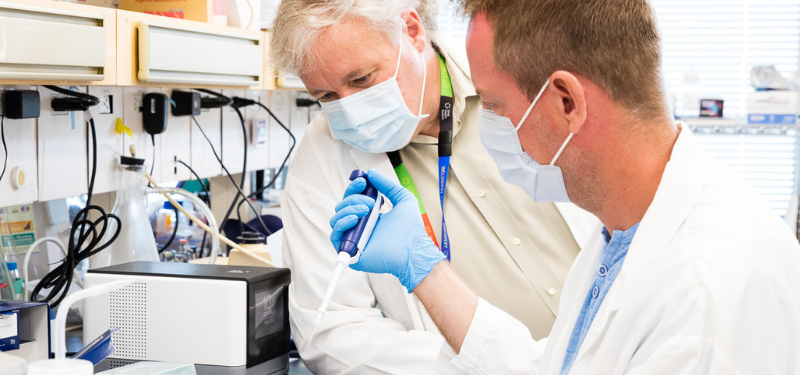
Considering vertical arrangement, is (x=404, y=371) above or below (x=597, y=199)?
below

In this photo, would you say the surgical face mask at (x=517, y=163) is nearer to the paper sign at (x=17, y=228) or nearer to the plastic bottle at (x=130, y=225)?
the plastic bottle at (x=130, y=225)

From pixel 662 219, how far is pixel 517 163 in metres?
0.27

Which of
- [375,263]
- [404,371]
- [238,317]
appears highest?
[375,263]

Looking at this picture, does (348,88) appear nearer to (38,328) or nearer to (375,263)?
(375,263)

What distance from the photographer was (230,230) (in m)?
2.57

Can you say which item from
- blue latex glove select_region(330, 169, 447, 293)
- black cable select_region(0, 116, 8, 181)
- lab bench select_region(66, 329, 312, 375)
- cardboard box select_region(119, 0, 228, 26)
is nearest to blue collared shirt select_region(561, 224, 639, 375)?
blue latex glove select_region(330, 169, 447, 293)

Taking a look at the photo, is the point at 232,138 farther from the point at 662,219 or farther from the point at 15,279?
the point at 662,219

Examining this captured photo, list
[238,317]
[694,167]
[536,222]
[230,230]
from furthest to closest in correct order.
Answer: [230,230], [536,222], [238,317], [694,167]

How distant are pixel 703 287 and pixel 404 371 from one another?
0.73 meters

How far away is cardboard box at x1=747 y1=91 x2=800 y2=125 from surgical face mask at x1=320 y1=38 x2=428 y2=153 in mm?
2098

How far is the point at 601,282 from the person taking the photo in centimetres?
104

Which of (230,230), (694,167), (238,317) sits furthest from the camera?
(230,230)

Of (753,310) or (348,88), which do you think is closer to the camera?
(753,310)

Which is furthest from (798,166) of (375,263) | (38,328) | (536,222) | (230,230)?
(38,328)
